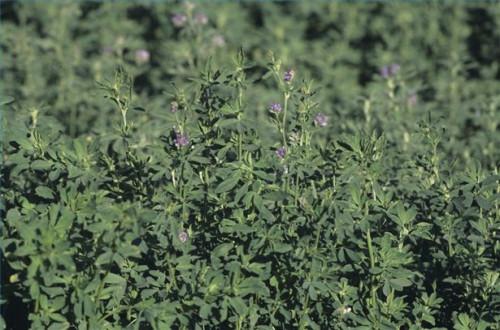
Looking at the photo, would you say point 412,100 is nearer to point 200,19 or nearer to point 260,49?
point 200,19

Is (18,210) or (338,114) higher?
(18,210)

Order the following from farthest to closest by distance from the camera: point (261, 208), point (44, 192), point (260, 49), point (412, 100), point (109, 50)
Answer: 1. point (260, 49)
2. point (109, 50)
3. point (412, 100)
4. point (44, 192)
5. point (261, 208)

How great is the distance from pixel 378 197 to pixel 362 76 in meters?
4.15

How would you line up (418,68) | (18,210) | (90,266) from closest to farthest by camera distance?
(90,266) → (18,210) → (418,68)

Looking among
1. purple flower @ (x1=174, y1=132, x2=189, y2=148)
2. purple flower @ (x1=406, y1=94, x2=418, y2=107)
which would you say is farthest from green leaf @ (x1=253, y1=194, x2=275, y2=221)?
purple flower @ (x1=406, y1=94, x2=418, y2=107)

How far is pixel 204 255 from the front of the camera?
138 inches

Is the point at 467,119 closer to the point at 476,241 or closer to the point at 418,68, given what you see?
the point at 418,68

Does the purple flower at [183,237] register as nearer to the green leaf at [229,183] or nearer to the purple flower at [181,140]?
the green leaf at [229,183]

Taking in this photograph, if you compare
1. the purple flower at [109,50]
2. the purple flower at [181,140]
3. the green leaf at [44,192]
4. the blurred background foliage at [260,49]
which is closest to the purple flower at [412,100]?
the blurred background foliage at [260,49]

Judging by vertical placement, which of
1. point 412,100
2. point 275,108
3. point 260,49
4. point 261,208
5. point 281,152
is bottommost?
point 260,49

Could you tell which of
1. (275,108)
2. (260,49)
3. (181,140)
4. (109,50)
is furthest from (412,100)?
(181,140)

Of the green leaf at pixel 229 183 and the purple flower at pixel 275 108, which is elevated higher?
the purple flower at pixel 275 108

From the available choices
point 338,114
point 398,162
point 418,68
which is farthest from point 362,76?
point 398,162

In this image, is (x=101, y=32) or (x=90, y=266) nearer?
(x=90, y=266)
